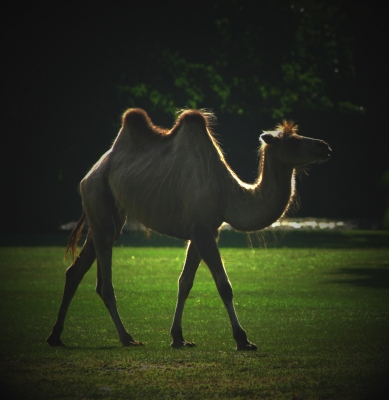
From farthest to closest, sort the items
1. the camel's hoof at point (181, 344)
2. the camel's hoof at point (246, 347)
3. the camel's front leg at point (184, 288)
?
the camel's front leg at point (184, 288) → the camel's hoof at point (181, 344) → the camel's hoof at point (246, 347)

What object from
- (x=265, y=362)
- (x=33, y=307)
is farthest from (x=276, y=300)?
(x=265, y=362)

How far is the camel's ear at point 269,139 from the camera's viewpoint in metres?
10.2

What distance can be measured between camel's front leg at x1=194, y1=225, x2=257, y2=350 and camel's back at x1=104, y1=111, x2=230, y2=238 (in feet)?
0.63

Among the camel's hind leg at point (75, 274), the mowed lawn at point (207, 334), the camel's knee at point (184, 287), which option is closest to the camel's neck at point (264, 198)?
the camel's knee at point (184, 287)

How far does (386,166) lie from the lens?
38.9 m

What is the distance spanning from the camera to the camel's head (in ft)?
33.3

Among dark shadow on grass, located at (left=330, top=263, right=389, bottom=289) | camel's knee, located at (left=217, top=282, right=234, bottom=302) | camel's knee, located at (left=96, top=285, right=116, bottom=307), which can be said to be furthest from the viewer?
dark shadow on grass, located at (left=330, top=263, right=389, bottom=289)

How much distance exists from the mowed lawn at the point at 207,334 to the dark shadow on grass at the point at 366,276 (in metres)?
0.02

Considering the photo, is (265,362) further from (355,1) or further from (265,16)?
(355,1)

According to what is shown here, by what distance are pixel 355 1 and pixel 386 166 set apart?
35.3 feet

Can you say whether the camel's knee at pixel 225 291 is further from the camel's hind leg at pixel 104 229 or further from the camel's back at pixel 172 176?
the camel's hind leg at pixel 104 229

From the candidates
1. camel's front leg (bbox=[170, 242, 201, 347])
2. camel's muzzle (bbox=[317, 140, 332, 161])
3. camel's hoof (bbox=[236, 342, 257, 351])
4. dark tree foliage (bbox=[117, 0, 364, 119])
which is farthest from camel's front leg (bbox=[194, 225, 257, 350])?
dark tree foliage (bbox=[117, 0, 364, 119])

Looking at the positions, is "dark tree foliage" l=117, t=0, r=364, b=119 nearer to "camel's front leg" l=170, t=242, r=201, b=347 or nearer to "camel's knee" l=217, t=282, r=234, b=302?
"camel's front leg" l=170, t=242, r=201, b=347

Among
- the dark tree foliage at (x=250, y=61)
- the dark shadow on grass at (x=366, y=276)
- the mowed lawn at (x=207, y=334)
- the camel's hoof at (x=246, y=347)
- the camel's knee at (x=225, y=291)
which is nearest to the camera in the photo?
the mowed lawn at (x=207, y=334)
